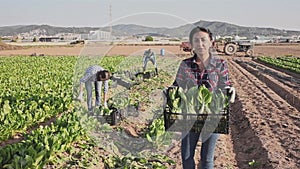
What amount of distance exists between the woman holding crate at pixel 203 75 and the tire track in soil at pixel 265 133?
7.96 ft

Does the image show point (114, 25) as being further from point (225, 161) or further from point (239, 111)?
point (239, 111)

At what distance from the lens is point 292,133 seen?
823 centimetres

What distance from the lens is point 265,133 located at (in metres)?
8.27

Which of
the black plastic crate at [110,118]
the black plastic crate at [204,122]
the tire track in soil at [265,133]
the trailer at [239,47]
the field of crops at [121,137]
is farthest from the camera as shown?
the trailer at [239,47]

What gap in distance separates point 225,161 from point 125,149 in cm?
172

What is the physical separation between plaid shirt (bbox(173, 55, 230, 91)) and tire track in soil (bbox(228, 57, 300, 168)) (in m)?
2.59

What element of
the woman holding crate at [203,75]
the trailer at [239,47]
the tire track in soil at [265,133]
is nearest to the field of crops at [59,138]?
the tire track in soil at [265,133]

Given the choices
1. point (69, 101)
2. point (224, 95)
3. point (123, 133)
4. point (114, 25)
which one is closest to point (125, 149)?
point (123, 133)

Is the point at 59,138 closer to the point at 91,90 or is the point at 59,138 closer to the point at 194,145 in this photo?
the point at 194,145

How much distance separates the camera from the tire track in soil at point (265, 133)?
6773mm

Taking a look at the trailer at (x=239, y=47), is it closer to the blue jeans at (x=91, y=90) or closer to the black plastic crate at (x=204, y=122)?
the blue jeans at (x=91, y=90)

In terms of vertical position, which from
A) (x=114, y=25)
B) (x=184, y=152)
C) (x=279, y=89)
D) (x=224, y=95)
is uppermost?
(x=114, y=25)

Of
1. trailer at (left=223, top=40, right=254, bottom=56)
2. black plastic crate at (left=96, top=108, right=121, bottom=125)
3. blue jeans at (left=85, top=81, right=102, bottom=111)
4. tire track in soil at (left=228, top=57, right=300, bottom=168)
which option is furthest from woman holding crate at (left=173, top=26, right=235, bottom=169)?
trailer at (left=223, top=40, right=254, bottom=56)

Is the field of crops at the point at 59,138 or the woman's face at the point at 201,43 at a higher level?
the woman's face at the point at 201,43
